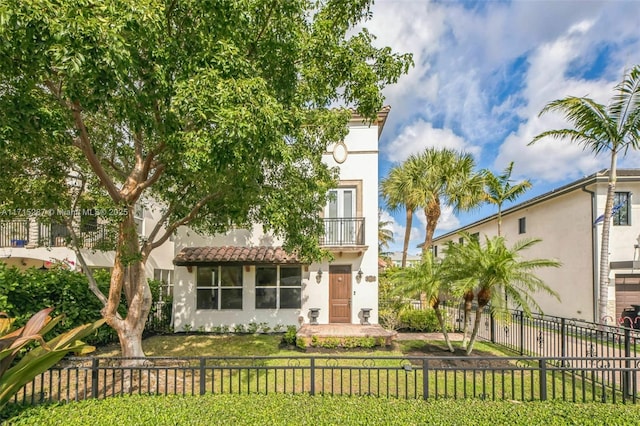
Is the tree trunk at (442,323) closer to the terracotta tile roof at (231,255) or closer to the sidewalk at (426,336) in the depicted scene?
the sidewalk at (426,336)

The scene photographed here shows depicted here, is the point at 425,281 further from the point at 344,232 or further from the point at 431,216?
the point at 431,216

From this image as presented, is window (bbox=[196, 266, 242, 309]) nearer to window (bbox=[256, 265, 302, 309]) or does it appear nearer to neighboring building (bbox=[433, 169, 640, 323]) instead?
window (bbox=[256, 265, 302, 309])

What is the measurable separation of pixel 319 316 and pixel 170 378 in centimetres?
603

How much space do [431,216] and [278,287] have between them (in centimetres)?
878

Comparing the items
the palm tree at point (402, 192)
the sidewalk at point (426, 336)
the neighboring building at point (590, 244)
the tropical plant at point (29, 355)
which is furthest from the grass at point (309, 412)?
the palm tree at point (402, 192)

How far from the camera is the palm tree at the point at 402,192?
1673 cm

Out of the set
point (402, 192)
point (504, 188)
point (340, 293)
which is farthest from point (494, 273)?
point (504, 188)

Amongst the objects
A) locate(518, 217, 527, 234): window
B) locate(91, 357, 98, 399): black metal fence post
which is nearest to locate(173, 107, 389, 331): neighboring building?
locate(91, 357, 98, 399): black metal fence post

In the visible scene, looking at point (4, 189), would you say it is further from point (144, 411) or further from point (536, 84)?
point (536, 84)

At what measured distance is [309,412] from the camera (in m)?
4.61

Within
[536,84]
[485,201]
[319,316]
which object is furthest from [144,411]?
[485,201]

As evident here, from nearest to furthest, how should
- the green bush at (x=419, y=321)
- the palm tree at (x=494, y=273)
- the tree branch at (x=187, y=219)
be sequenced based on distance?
1. the tree branch at (x=187, y=219)
2. the palm tree at (x=494, y=273)
3. the green bush at (x=419, y=321)

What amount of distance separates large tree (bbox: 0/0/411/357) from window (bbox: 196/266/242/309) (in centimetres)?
468

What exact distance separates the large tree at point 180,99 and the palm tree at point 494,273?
3423 mm
